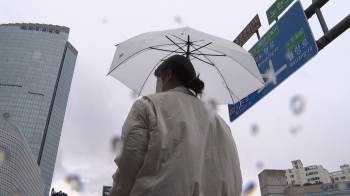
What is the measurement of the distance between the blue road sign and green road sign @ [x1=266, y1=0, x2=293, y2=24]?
10cm

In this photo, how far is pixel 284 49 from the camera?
166 inches

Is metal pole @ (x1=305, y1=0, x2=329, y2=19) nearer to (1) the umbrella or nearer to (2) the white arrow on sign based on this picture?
(2) the white arrow on sign

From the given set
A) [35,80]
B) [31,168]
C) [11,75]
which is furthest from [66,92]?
[31,168]

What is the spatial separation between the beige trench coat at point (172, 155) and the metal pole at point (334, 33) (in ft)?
9.25

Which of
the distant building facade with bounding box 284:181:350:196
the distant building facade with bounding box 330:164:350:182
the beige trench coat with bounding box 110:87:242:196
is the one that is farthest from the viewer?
the distant building facade with bounding box 330:164:350:182

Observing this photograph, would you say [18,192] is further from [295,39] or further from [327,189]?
[295,39]

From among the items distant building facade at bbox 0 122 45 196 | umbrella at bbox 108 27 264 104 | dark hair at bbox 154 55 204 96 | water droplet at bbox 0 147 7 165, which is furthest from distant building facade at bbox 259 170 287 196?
→ water droplet at bbox 0 147 7 165

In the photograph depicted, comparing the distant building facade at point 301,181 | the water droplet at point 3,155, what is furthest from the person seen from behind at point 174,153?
the water droplet at point 3,155

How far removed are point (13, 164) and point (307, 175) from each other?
78.6 meters

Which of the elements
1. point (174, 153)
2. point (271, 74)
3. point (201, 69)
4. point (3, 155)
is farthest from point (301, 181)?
point (174, 153)

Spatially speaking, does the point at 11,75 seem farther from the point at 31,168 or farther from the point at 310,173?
the point at 310,173

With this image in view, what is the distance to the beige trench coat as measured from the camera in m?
1.19

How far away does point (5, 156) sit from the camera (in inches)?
2451

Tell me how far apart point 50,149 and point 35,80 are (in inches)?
965
